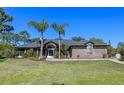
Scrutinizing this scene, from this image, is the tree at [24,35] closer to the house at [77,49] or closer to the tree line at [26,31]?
the tree line at [26,31]

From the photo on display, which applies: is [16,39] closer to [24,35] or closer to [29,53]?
[24,35]

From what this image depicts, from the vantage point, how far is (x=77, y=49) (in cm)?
2750

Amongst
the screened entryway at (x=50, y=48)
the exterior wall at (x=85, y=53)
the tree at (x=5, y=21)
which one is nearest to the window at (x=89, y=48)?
the exterior wall at (x=85, y=53)

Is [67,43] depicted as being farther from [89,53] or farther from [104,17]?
[104,17]

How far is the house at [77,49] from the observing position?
27236mm

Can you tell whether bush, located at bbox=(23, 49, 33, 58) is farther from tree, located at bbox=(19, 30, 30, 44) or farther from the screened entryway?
the screened entryway

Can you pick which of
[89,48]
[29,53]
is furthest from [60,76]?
[89,48]

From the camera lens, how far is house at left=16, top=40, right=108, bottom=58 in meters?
27.2

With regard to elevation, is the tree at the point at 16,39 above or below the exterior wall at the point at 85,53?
above

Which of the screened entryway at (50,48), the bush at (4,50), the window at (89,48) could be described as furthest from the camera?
the screened entryway at (50,48)

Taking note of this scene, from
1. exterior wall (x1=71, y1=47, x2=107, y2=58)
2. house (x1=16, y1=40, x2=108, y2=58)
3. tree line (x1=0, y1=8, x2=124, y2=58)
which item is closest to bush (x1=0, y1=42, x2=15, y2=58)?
tree line (x1=0, y1=8, x2=124, y2=58)

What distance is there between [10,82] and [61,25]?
528 inches

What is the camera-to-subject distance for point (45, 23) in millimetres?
18828
